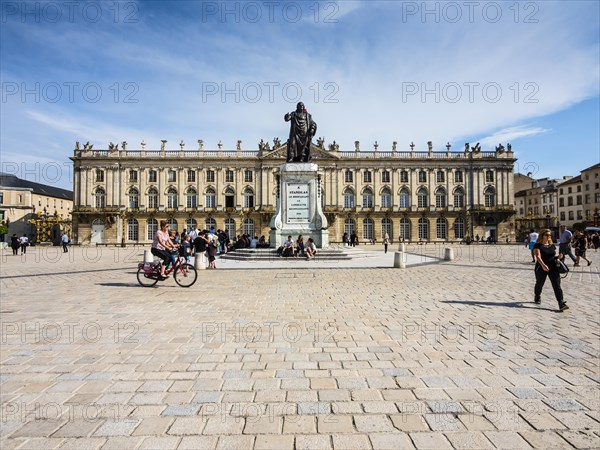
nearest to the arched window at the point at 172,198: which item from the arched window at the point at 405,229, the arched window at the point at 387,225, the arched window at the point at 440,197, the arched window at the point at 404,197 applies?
the arched window at the point at 387,225

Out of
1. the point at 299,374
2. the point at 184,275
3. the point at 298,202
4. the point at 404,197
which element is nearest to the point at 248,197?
the point at 404,197

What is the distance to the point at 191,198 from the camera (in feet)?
177

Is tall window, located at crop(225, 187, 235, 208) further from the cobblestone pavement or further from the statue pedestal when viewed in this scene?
the cobblestone pavement

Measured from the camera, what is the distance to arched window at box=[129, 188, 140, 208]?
53.4 metres

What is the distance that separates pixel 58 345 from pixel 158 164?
52589mm

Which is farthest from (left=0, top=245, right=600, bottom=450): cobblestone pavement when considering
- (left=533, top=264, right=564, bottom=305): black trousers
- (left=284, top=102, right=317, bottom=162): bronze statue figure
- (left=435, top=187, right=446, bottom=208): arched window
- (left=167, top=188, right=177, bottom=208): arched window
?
(left=435, top=187, right=446, bottom=208): arched window

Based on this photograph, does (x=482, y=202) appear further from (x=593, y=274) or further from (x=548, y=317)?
(x=548, y=317)

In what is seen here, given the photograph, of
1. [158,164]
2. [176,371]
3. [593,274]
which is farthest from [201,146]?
[176,371]

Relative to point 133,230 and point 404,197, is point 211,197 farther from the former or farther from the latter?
point 404,197

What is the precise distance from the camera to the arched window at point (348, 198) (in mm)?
54531

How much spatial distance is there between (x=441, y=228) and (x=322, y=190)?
1862 centimetres

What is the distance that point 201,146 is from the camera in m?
54.2

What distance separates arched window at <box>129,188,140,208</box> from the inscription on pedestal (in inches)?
1672

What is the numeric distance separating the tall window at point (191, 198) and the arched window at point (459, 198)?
126ft
